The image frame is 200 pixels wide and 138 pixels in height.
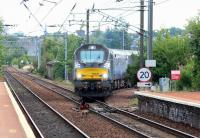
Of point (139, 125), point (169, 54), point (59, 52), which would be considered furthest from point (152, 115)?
point (59, 52)

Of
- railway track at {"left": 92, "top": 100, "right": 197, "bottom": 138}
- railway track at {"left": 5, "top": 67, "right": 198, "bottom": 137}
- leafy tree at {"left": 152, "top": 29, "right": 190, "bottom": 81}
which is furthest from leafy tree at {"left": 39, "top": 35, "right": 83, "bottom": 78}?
railway track at {"left": 5, "top": 67, "right": 198, "bottom": 137}

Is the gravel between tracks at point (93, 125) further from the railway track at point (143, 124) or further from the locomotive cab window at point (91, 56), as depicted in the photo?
the locomotive cab window at point (91, 56)

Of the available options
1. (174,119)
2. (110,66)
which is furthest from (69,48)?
(174,119)

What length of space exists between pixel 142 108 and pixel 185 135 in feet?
32.0

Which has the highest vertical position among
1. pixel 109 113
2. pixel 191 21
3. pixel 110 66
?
pixel 191 21

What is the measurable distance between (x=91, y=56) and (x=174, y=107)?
11905mm

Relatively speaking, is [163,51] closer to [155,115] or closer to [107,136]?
[155,115]

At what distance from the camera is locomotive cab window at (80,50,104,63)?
1278 inches

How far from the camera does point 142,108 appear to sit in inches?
1043

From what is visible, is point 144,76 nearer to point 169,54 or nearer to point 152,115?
point 152,115

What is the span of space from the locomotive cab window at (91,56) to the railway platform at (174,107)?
6.27 m

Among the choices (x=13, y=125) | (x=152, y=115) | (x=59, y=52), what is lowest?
(x=152, y=115)

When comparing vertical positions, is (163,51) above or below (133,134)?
above

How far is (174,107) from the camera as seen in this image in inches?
845
